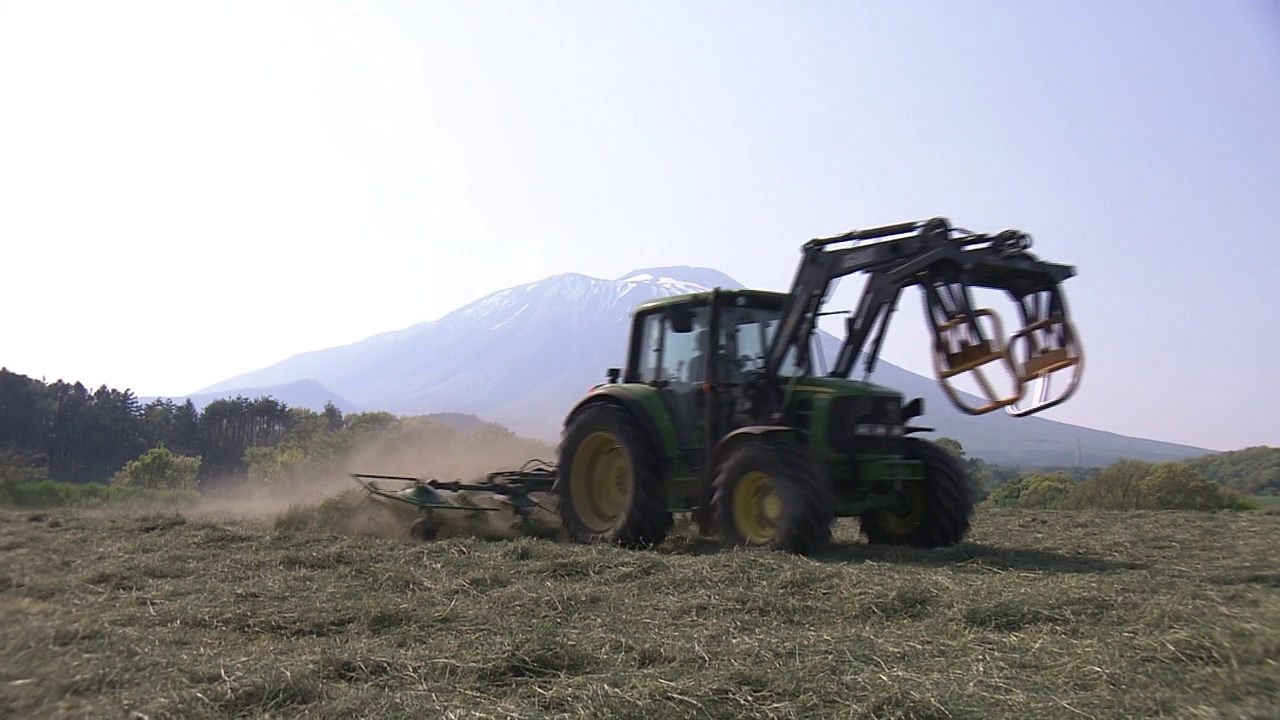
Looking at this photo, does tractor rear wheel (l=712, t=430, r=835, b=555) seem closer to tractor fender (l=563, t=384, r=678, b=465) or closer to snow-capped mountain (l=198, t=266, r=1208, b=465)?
tractor fender (l=563, t=384, r=678, b=465)

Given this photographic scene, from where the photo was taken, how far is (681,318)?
872cm

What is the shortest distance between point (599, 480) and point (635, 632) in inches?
191

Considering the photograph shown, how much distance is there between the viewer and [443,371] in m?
176

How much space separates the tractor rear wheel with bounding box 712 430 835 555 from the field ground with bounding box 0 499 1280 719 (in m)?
0.32

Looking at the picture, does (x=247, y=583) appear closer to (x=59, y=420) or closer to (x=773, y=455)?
(x=773, y=455)

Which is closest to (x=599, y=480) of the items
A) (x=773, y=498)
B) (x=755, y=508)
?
(x=755, y=508)

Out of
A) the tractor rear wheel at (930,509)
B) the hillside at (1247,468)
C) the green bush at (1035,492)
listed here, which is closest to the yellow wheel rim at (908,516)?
the tractor rear wheel at (930,509)

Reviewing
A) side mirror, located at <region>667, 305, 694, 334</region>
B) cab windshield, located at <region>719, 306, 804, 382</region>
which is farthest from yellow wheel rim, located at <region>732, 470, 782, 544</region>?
side mirror, located at <region>667, 305, 694, 334</region>

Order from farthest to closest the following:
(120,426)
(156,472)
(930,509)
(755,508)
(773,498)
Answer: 1. (120,426)
2. (156,472)
3. (930,509)
4. (755,508)
5. (773,498)

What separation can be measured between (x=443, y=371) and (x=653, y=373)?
171 m

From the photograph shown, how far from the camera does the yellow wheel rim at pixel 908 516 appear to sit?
27.6 feet

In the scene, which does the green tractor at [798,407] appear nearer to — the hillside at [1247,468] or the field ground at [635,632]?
the field ground at [635,632]

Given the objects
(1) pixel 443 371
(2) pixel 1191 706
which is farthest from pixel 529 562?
(1) pixel 443 371

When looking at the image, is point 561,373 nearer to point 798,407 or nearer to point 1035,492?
point 1035,492
